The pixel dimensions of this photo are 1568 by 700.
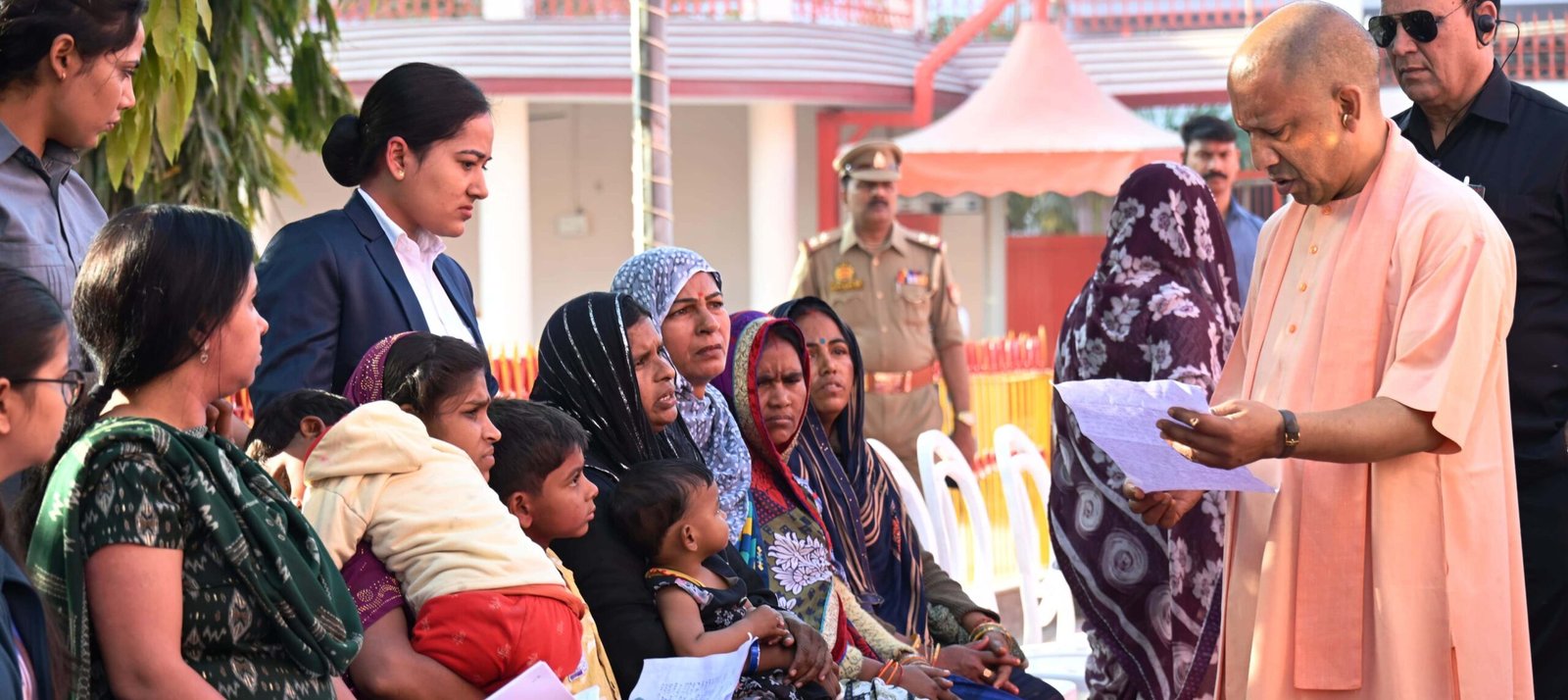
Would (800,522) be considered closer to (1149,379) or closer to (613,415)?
(613,415)

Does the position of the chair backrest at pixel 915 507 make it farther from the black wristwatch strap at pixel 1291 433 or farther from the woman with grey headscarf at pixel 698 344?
the black wristwatch strap at pixel 1291 433

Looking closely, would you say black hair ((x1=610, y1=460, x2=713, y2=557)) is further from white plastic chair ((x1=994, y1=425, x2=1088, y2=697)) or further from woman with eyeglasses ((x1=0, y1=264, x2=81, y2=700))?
white plastic chair ((x1=994, y1=425, x2=1088, y2=697))

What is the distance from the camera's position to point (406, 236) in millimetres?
3547

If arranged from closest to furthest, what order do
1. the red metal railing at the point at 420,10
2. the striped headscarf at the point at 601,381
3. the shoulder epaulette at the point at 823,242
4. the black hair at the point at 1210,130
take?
the striped headscarf at the point at 601,381 < the black hair at the point at 1210,130 < the shoulder epaulette at the point at 823,242 < the red metal railing at the point at 420,10

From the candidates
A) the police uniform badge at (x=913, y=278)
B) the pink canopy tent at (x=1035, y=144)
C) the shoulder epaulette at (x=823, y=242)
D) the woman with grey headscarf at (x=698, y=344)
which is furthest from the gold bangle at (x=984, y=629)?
the pink canopy tent at (x=1035, y=144)

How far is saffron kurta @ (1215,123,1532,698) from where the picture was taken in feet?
9.68

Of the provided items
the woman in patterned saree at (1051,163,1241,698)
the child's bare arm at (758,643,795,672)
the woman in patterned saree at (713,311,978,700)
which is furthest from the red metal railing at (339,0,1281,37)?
the child's bare arm at (758,643,795,672)

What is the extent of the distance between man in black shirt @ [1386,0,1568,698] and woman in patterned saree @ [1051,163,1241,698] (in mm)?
873

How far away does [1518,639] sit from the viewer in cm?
307

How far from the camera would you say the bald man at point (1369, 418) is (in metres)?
2.92

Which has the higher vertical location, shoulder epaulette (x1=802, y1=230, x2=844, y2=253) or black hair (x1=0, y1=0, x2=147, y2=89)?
black hair (x1=0, y1=0, x2=147, y2=89)

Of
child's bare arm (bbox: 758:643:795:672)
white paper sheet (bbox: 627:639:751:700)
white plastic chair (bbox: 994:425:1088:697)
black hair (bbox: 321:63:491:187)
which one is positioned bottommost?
white plastic chair (bbox: 994:425:1088:697)

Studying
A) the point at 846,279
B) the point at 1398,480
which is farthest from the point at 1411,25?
the point at 846,279

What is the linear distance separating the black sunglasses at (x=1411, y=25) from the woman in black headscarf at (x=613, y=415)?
5.55ft
